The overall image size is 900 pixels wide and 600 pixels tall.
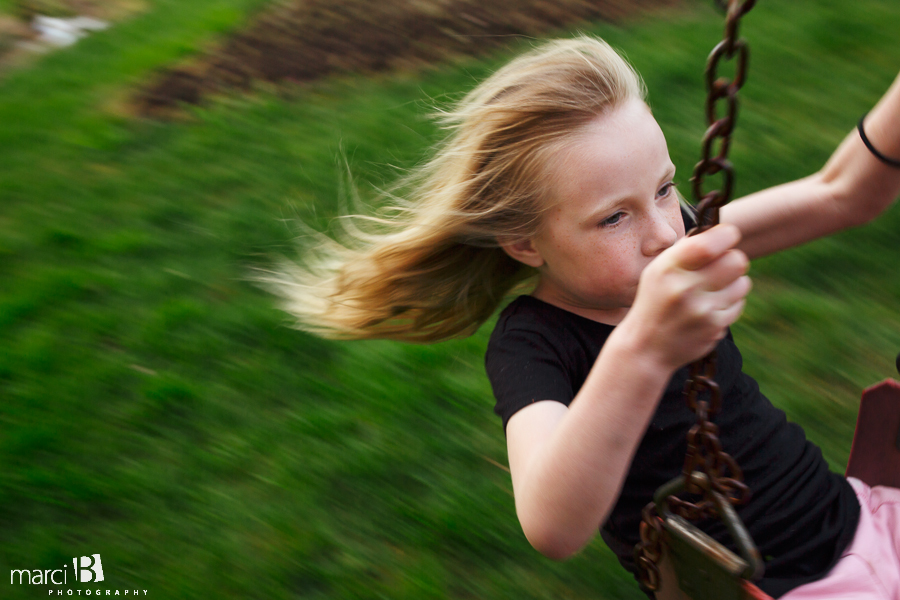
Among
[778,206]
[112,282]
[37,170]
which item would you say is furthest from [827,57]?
[37,170]

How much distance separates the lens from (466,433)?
262 cm

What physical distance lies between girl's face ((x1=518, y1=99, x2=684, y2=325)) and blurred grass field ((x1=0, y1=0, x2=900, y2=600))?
1.00 metres

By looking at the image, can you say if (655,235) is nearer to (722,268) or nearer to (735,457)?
(722,268)

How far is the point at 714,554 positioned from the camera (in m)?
1.13

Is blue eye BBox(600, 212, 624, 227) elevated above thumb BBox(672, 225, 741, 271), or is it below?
below

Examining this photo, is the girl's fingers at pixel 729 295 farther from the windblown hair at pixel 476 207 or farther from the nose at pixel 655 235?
the windblown hair at pixel 476 207

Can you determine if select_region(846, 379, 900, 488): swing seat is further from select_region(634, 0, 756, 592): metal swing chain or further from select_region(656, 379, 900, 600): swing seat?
select_region(634, 0, 756, 592): metal swing chain

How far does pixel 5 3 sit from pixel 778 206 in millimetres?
5988

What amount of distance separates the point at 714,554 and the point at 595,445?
22 cm

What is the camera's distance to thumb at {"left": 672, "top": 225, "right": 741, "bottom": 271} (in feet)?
3.43

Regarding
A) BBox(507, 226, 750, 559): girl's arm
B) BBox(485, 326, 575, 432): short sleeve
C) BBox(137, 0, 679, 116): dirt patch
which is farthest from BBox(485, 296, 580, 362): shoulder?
BBox(137, 0, 679, 116): dirt patch

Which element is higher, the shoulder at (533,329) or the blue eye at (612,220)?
the blue eye at (612,220)

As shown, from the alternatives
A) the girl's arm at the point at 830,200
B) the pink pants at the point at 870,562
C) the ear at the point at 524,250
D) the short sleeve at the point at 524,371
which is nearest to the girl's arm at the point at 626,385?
the short sleeve at the point at 524,371

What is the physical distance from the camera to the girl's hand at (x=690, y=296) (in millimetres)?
1059
